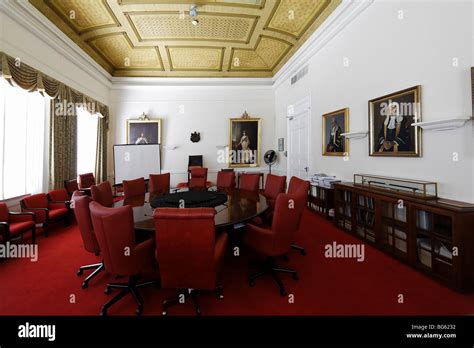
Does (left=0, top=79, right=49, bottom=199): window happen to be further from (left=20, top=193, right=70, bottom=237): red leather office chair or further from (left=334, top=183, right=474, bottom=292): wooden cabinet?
(left=334, top=183, right=474, bottom=292): wooden cabinet

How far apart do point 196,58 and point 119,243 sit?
5.81 metres

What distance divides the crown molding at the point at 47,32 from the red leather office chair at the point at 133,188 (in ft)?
10.7

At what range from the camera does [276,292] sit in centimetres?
219

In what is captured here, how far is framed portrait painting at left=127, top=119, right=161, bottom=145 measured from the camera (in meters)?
6.93

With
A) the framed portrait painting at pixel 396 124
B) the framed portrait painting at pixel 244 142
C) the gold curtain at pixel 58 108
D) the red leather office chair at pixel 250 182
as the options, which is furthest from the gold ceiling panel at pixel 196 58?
the framed portrait painting at pixel 396 124

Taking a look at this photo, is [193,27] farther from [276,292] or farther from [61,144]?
[276,292]

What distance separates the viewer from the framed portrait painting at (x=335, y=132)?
3.98 meters

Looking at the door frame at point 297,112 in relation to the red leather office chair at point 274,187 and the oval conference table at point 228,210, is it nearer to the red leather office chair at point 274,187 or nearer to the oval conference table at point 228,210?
the red leather office chair at point 274,187

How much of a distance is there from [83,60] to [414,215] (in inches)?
300

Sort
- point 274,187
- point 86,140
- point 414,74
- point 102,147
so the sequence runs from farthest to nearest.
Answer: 1. point 102,147
2. point 86,140
3. point 274,187
4. point 414,74

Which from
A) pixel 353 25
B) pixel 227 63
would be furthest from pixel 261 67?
pixel 353 25

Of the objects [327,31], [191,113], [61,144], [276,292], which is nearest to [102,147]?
[61,144]

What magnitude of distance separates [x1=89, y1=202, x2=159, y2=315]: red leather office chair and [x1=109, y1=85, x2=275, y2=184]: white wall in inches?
216
